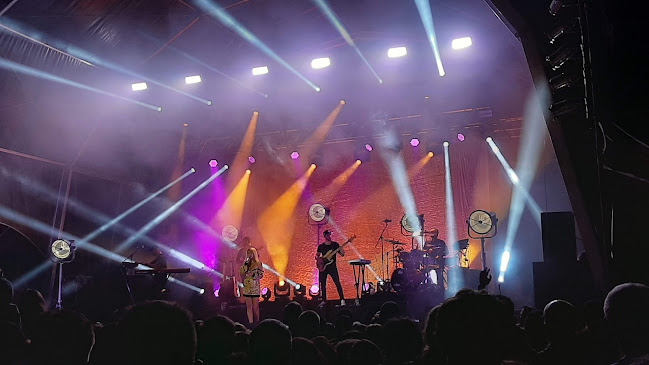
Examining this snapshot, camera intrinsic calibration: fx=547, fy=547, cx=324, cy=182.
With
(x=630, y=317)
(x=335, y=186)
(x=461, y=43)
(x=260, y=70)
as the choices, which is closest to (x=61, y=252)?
(x=260, y=70)

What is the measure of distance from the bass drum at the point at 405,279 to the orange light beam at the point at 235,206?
6171mm

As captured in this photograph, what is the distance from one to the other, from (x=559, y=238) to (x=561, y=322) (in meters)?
4.17

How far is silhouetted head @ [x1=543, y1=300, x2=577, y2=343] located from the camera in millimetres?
2895

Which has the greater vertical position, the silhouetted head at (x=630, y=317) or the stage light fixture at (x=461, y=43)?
the stage light fixture at (x=461, y=43)

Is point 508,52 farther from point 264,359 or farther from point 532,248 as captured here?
point 264,359

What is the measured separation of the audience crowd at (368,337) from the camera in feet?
5.75

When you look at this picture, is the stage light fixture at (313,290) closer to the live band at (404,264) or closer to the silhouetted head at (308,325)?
the live band at (404,264)

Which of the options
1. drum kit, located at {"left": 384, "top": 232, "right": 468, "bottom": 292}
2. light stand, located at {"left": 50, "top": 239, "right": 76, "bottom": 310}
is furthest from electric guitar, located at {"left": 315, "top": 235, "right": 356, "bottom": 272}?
light stand, located at {"left": 50, "top": 239, "right": 76, "bottom": 310}

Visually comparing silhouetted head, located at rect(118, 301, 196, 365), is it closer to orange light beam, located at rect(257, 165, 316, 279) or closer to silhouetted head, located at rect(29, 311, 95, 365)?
silhouetted head, located at rect(29, 311, 95, 365)

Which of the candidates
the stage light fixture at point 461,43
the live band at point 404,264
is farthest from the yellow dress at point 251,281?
the stage light fixture at point 461,43

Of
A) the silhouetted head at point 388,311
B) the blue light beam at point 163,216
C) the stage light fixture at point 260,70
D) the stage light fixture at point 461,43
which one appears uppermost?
the stage light fixture at point 260,70

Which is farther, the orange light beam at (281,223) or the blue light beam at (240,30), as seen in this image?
the orange light beam at (281,223)

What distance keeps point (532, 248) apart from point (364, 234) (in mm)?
3968

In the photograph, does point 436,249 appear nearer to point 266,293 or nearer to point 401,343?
point 266,293
